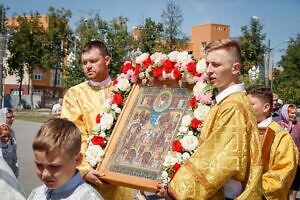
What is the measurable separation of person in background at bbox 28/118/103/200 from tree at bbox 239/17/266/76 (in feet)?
117

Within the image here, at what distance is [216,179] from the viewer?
376 centimetres

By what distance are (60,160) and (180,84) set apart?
2032mm

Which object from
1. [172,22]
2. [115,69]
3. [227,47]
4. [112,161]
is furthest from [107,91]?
[172,22]

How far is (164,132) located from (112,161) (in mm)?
526

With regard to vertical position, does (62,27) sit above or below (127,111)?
above

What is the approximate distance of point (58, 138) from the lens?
304cm

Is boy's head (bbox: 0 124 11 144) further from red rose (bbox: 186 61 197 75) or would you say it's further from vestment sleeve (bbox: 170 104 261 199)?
vestment sleeve (bbox: 170 104 261 199)

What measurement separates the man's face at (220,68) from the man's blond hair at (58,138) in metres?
1.31

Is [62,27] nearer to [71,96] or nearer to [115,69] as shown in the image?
[115,69]

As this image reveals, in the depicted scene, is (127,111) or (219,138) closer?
(219,138)

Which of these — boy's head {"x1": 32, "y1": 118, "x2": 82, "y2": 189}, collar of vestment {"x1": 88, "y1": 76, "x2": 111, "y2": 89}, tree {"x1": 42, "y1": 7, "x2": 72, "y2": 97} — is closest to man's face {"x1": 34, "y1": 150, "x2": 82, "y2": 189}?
boy's head {"x1": 32, "y1": 118, "x2": 82, "y2": 189}

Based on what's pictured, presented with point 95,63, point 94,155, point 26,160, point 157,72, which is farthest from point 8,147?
point 26,160

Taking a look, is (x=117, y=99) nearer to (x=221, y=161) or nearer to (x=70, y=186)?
(x=221, y=161)

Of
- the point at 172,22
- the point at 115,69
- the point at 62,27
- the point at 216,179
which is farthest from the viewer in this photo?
the point at 62,27
